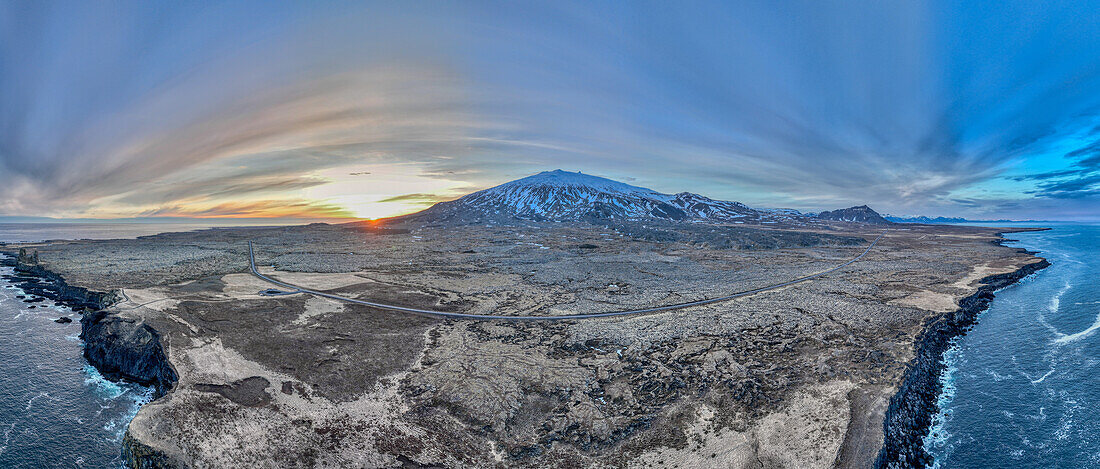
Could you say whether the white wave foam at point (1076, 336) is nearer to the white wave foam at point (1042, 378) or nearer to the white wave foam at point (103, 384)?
the white wave foam at point (1042, 378)

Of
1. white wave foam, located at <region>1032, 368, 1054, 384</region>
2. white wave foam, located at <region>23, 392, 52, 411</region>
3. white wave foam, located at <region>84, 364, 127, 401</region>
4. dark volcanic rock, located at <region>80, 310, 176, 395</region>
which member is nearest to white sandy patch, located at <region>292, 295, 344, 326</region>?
dark volcanic rock, located at <region>80, 310, 176, 395</region>

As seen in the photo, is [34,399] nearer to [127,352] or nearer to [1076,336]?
[127,352]

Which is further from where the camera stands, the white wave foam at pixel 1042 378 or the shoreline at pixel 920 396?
the white wave foam at pixel 1042 378

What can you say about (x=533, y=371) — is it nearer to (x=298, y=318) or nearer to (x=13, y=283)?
(x=298, y=318)

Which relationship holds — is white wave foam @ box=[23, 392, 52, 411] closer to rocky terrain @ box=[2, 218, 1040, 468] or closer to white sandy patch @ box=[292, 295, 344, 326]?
rocky terrain @ box=[2, 218, 1040, 468]

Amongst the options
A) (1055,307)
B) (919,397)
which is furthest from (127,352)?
(1055,307)

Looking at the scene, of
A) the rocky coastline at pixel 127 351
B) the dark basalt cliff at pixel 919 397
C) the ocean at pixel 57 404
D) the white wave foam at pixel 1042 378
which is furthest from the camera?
the white wave foam at pixel 1042 378

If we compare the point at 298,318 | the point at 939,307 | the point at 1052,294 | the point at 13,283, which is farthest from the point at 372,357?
the point at 1052,294

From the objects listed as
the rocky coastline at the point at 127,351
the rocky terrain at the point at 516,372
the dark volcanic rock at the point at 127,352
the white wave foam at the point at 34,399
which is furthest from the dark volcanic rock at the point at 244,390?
the white wave foam at the point at 34,399
